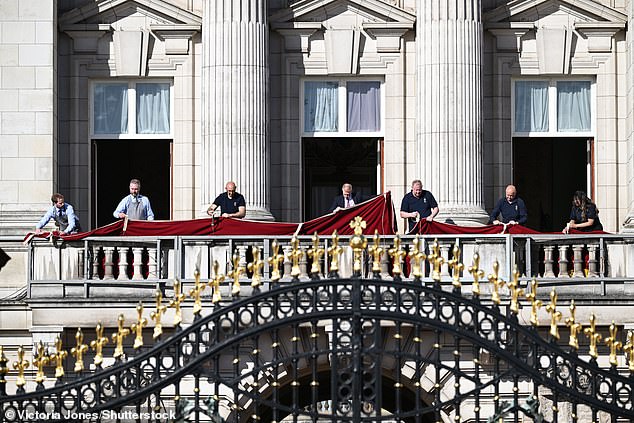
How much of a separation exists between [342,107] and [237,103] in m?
2.40

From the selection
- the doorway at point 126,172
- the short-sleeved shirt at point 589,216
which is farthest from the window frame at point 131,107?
the short-sleeved shirt at point 589,216

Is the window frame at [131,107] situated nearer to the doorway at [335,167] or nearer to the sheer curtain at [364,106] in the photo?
the doorway at [335,167]

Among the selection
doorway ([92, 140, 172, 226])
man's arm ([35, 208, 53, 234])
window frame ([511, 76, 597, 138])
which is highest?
window frame ([511, 76, 597, 138])

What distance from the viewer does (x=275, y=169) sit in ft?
127

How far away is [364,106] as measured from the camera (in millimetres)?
38844

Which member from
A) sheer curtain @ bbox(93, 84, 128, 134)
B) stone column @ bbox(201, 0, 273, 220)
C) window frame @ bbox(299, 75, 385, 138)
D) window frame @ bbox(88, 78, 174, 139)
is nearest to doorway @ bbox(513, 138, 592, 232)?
window frame @ bbox(299, 75, 385, 138)

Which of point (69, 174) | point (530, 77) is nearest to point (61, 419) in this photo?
point (69, 174)

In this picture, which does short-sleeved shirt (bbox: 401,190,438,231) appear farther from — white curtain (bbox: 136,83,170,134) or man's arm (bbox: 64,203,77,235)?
white curtain (bbox: 136,83,170,134)

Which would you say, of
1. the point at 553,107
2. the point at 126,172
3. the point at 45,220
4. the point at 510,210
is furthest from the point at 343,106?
the point at 45,220

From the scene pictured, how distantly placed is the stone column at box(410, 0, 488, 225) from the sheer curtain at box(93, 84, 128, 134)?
5.88 m

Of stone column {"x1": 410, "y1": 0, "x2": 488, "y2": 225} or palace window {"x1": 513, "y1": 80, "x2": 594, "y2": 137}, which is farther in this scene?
palace window {"x1": 513, "y1": 80, "x2": 594, "y2": 137}

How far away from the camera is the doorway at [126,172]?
3891cm

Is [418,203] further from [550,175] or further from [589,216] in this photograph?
[550,175]

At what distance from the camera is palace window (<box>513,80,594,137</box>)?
1535 inches
